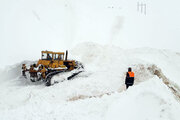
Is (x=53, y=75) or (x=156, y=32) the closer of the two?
(x=53, y=75)

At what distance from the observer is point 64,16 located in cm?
3039

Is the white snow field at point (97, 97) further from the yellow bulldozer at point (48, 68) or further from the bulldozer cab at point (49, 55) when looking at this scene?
the bulldozer cab at point (49, 55)

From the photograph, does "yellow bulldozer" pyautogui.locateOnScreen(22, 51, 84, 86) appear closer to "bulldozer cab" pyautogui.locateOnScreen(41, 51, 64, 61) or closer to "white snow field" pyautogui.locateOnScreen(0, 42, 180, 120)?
"bulldozer cab" pyautogui.locateOnScreen(41, 51, 64, 61)

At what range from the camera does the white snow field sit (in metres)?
4.90

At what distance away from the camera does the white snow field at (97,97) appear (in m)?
4.90

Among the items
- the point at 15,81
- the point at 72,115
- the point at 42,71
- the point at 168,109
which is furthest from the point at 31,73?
the point at 168,109

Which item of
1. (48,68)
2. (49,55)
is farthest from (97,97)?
(49,55)

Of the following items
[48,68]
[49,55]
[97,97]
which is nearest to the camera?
[97,97]

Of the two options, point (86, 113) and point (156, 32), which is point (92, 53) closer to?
point (86, 113)

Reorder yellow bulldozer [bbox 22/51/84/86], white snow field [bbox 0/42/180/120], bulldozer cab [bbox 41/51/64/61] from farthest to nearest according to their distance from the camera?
bulldozer cab [bbox 41/51/64/61], yellow bulldozer [bbox 22/51/84/86], white snow field [bbox 0/42/180/120]

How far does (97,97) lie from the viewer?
7.44 metres

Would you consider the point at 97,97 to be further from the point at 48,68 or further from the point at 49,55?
the point at 49,55

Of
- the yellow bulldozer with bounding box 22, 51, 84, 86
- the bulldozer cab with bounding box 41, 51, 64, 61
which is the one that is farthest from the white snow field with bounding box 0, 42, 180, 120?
the bulldozer cab with bounding box 41, 51, 64, 61

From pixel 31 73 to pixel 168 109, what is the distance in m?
10.4
